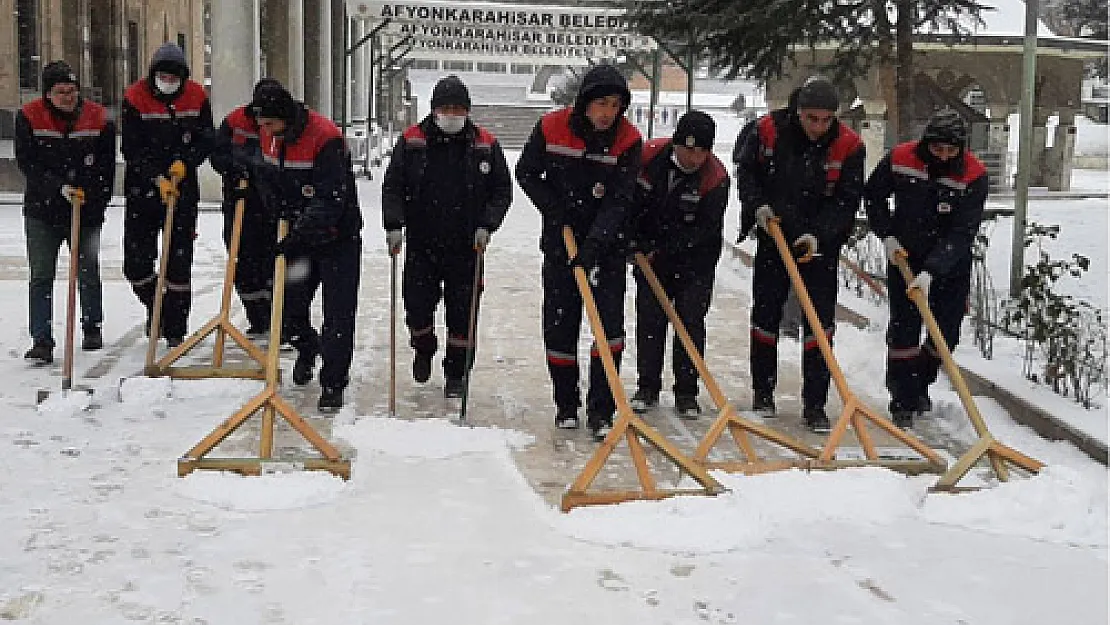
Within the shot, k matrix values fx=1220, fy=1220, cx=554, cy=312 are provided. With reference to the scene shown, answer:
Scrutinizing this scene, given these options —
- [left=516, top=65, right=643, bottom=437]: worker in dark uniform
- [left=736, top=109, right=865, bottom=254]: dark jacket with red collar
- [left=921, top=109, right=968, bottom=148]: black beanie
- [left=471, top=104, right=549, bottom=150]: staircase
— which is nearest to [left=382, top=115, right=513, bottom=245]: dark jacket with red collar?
[left=516, top=65, right=643, bottom=437]: worker in dark uniform

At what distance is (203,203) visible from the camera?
16.4m

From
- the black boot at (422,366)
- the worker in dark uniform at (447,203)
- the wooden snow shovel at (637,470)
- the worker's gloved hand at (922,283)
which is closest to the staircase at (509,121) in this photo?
the black boot at (422,366)

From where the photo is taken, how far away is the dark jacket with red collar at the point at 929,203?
5.85 m

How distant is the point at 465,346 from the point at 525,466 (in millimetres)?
1396

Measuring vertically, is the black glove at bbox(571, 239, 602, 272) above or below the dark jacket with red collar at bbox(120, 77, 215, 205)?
below

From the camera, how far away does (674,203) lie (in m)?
6.00

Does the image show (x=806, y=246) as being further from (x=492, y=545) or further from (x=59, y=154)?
(x=59, y=154)

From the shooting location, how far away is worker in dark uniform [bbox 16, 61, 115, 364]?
22.2ft

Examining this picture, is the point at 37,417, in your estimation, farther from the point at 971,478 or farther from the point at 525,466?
the point at 971,478

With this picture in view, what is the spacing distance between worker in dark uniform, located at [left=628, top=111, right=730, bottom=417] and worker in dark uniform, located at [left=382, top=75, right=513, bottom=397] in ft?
2.37

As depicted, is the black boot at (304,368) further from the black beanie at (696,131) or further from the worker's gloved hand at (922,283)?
the worker's gloved hand at (922,283)

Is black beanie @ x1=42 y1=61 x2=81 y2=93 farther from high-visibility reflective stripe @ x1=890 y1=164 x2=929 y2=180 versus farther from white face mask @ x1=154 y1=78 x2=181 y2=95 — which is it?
high-visibility reflective stripe @ x1=890 y1=164 x2=929 y2=180

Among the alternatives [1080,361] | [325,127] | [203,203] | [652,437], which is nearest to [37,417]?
[325,127]

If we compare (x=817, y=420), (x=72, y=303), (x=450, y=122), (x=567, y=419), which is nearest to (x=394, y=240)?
(x=450, y=122)
